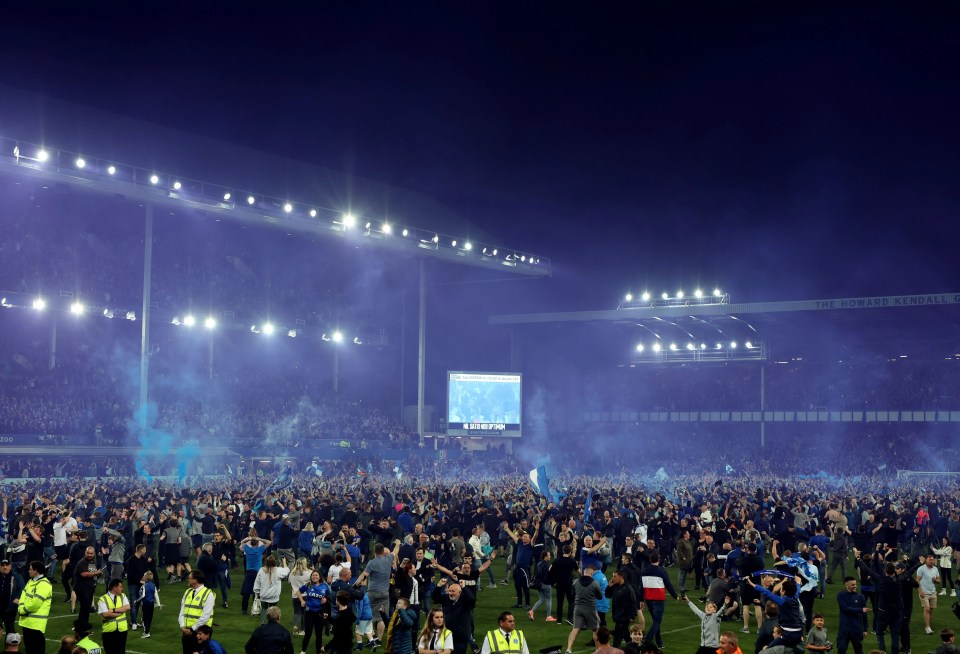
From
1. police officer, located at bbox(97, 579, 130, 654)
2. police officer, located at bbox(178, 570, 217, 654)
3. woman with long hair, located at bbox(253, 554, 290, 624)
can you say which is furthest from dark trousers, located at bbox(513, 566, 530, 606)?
police officer, located at bbox(97, 579, 130, 654)

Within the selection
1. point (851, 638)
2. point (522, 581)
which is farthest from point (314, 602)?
point (851, 638)

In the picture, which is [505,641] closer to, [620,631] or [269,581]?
[620,631]

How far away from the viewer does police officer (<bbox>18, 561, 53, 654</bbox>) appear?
13.8 meters

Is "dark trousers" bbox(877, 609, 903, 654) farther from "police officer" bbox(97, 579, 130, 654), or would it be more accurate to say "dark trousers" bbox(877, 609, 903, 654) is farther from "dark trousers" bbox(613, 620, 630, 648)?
"police officer" bbox(97, 579, 130, 654)

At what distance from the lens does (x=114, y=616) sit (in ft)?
45.2

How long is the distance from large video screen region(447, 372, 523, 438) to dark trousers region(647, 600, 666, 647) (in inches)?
1838

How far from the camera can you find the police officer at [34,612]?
1380 centimetres

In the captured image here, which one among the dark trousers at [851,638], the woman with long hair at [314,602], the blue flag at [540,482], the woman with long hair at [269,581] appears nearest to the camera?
the dark trousers at [851,638]

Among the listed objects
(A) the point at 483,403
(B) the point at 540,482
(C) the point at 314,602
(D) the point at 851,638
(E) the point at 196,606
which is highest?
(A) the point at 483,403

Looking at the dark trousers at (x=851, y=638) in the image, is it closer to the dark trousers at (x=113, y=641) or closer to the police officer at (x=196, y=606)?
the police officer at (x=196, y=606)

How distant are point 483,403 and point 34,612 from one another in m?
51.1

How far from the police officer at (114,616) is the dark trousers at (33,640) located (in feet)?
2.76

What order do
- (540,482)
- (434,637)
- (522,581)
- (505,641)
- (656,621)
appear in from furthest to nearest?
(540,482) < (522,581) < (656,621) < (434,637) < (505,641)

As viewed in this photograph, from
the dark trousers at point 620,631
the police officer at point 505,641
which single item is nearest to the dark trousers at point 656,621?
the dark trousers at point 620,631
